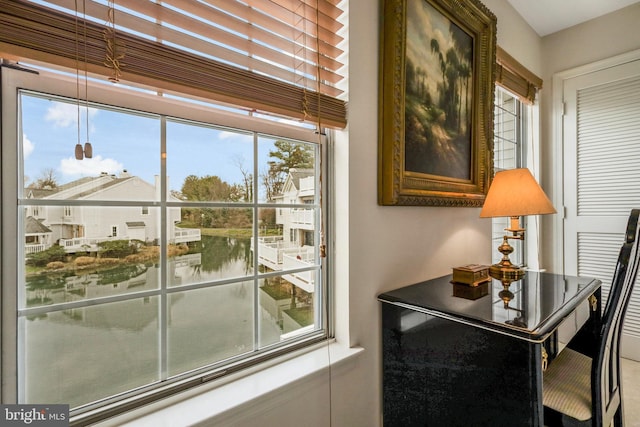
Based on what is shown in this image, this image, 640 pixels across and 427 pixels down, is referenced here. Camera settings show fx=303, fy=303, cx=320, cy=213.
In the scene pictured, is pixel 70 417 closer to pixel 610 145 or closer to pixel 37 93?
pixel 37 93

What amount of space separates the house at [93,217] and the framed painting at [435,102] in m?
0.89

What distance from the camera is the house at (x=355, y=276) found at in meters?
0.93

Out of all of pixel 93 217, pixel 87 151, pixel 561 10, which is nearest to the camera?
pixel 87 151

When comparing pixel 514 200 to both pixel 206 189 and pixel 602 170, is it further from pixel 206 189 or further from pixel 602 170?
pixel 602 170

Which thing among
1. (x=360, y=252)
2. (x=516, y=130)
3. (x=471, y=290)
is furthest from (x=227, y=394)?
(x=516, y=130)

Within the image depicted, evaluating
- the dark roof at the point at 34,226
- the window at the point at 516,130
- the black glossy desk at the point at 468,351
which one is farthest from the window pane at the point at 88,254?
the window at the point at 516,130

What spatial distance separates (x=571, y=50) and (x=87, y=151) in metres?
3.44

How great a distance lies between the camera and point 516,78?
232 centimetres

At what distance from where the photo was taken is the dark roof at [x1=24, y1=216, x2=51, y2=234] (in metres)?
0.73

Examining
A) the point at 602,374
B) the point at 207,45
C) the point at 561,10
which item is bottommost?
the point at 602,374

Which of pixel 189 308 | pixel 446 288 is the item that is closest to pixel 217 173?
pixel 189 308

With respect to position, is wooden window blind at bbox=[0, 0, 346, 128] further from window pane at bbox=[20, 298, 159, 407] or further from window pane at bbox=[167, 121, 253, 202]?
window pane at bbox=[20, 298, 159, 407]

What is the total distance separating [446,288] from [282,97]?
3.54 feet

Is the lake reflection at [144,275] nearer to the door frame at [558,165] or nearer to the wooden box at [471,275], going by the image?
the wooden box at [471,275]
